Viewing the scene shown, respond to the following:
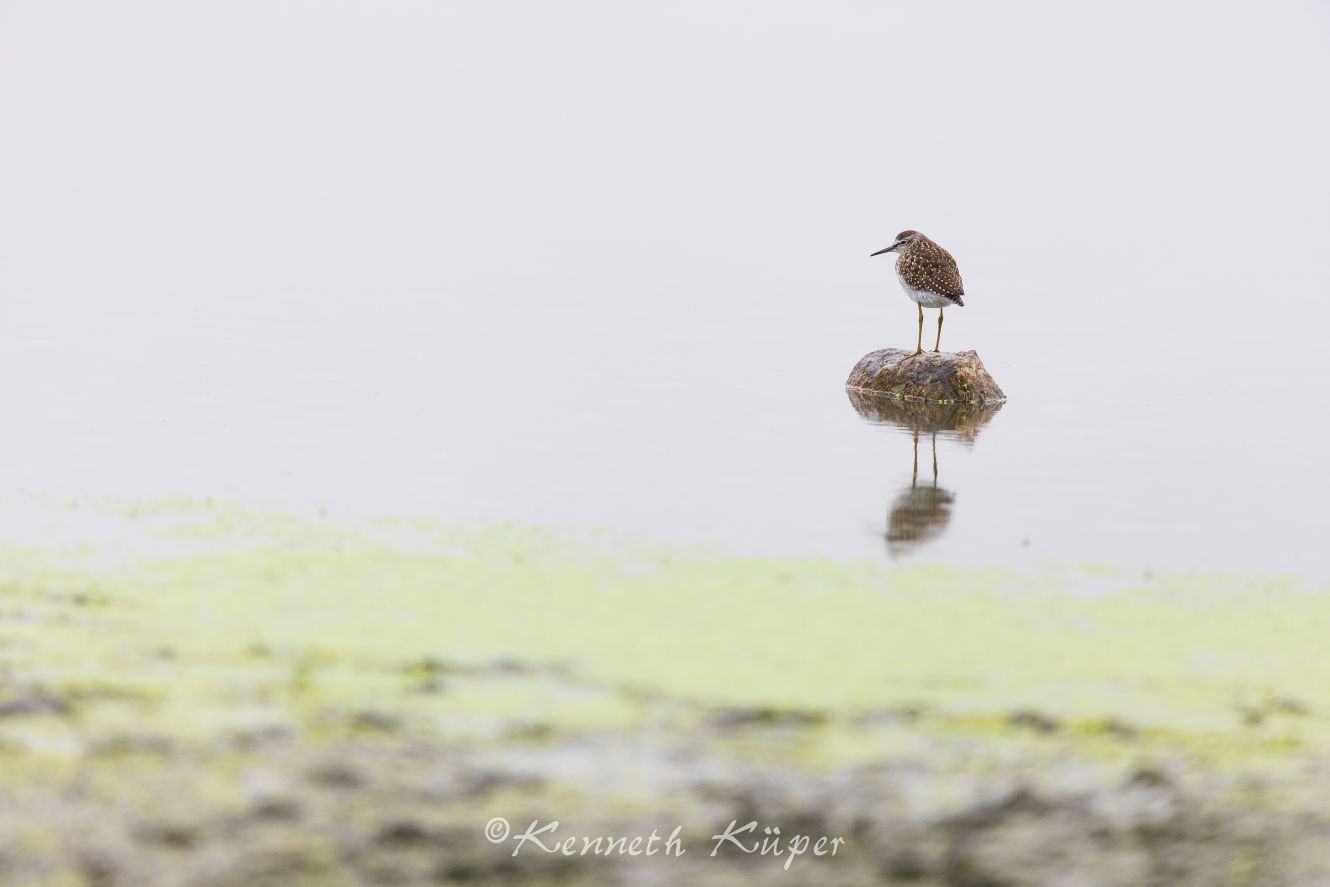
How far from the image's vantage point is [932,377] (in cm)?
1350

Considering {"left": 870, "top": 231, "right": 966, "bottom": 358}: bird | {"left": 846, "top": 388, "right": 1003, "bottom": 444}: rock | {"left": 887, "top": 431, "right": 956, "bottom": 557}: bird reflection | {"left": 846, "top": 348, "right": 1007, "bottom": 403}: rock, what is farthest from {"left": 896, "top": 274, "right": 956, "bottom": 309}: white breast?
{"left": 887, "top": 431, "right": 956, "bottom": 557}: bird reflection

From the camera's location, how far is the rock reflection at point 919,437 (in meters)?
7.85

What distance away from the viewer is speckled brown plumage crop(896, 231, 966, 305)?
12844 millimetres

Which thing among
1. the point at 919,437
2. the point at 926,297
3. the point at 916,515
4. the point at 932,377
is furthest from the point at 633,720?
the point at 932,377

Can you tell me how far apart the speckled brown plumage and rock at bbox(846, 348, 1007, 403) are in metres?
0.79

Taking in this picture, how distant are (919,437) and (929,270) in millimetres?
2418

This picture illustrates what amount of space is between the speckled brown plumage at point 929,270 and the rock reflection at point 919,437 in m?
1.23

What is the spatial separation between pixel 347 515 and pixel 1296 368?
16847 mm

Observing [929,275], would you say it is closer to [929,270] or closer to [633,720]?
[929,270]

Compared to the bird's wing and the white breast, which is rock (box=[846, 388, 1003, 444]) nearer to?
the white breast

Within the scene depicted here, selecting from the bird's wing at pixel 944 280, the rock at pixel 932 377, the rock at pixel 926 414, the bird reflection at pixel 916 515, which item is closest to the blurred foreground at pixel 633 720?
the bird reflection at pixel 916 515

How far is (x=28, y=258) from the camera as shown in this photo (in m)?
30.2

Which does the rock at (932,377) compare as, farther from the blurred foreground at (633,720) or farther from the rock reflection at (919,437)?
the blurred foreground at (633,720)

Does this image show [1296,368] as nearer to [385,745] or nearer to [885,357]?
[885,357]
